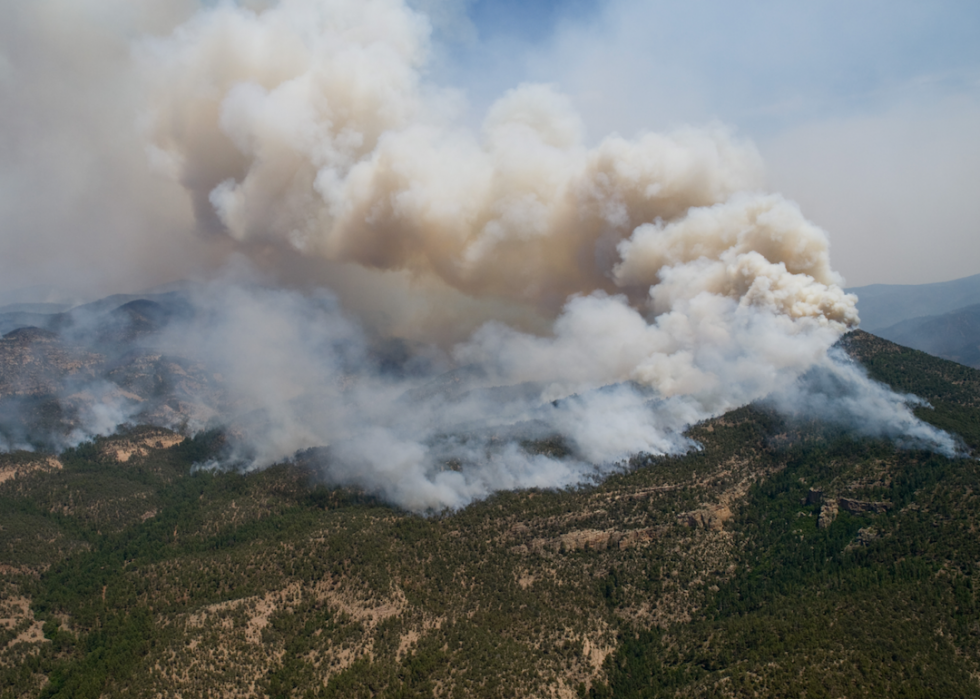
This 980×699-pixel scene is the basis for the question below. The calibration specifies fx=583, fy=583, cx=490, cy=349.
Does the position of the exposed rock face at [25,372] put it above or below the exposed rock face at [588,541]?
above

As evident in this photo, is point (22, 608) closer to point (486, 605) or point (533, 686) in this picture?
point (486, 605)

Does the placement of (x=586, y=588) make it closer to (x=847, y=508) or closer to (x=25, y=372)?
(x=847, y=508)

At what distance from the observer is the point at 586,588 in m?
77.1

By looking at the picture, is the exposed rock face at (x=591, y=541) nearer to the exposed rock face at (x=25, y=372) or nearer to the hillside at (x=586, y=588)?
the hillside at (x=586, y=588)

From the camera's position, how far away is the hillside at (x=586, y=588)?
58281 millimetres

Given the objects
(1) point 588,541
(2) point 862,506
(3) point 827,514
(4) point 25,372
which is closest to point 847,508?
(2) point 862,506

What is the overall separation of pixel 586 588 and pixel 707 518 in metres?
20.3

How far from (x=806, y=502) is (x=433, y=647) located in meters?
53.7

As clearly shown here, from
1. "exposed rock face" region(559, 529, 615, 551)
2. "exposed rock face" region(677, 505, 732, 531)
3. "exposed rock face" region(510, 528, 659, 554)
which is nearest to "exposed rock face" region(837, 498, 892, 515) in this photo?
"exposed rock face" region(677, 505, 732, 531)

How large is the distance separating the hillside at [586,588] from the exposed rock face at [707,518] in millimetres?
283

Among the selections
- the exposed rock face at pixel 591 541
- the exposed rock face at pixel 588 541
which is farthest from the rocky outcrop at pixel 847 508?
the exposed rock face at pixel 588 541

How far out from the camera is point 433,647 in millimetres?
67750

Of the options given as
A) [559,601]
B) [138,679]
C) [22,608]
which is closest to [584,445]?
[559,601]

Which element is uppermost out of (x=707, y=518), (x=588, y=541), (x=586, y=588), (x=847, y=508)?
(x=588, y=541)
